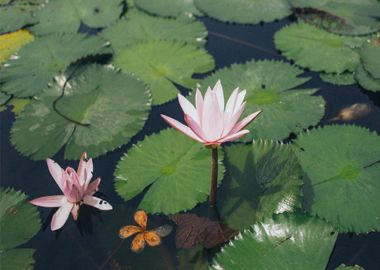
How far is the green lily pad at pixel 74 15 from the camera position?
3781mm

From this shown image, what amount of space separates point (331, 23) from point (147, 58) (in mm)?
1507

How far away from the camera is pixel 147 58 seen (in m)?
3.31

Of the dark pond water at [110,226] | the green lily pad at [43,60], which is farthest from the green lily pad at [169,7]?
the dark pond water at [110,226]

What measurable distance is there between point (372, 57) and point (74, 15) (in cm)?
261

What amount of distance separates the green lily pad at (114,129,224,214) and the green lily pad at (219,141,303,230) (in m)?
0.11

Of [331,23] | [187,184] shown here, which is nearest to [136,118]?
[187,184]

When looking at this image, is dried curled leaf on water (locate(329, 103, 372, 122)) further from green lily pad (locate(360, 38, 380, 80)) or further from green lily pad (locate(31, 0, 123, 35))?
green lily pad (locate(31, 0, 123, 35))

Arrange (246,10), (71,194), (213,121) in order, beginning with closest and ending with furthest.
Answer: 1. (213,121)
2. (71,194)
3. (246,10)

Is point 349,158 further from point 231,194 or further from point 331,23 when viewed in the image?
point 331,23

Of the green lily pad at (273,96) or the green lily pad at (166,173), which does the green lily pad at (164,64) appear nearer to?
the green lily pad at (273,96)

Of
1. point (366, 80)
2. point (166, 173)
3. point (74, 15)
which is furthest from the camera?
point (74, 15)

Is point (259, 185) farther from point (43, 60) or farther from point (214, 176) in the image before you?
point (43, 60)

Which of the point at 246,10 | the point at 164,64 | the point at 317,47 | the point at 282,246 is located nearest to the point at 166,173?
the point at 282,246

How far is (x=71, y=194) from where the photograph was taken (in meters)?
2.25
